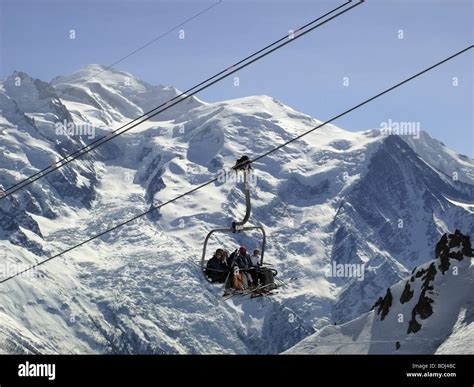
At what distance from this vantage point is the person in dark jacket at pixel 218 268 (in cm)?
4978

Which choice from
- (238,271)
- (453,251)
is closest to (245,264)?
(238,271)

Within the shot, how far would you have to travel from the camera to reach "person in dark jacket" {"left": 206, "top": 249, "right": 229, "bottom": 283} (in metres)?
49.8

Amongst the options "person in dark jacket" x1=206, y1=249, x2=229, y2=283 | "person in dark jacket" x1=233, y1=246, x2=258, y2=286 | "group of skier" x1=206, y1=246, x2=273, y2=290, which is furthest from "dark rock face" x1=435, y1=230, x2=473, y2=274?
"person in dark jacket" x1=206, y1=249, x2=229, y2=283

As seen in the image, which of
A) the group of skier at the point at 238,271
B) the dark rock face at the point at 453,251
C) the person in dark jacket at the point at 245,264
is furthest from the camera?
the dark rock face at the point at 453,251

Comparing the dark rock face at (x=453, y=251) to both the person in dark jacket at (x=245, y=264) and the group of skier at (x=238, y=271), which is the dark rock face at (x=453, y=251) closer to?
the person in dark jacket at (x=245, y=264)

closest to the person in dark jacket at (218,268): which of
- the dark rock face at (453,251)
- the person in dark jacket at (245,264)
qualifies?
the person in dark jacket at (245,264)

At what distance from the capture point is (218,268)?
5003 centimetres

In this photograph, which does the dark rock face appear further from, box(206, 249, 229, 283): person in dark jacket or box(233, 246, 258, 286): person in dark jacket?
box(206, 249, 229, 283): person in dark jacket

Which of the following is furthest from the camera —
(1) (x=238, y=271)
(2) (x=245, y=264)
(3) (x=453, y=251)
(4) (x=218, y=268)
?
(3) (x=453, y=251)

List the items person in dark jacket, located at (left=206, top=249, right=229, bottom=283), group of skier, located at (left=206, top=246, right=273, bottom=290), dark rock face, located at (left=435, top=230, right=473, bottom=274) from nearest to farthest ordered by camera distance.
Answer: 1. group of skier, located at (left=206, top=246, right=273, bottom=290)
2. person in dark jacket, located at (left=206, top=249, right=229, bottom=283)
3. dark rock face, located at (left=435, top=230, right=473, bottom=274)

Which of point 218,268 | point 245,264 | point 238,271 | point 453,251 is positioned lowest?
point 453,251

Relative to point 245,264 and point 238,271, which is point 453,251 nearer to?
point 245,264
